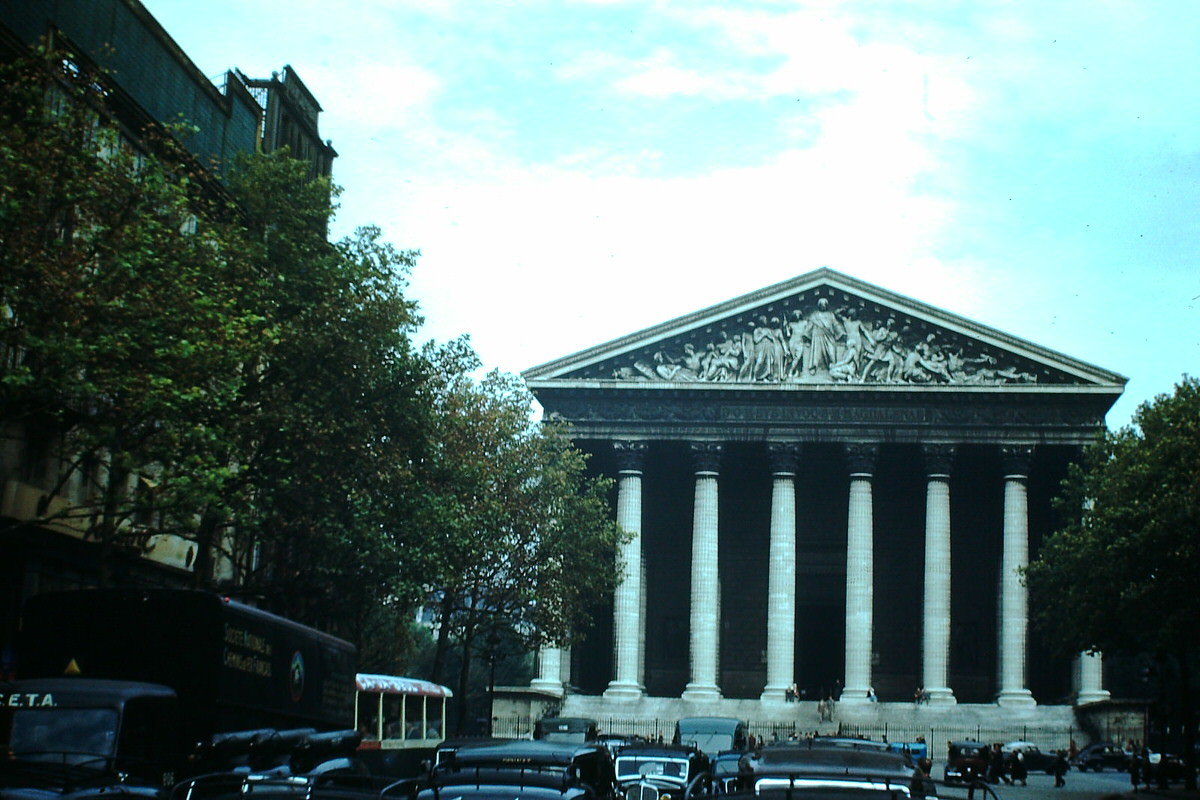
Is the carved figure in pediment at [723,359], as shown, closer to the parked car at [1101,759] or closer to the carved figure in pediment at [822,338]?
the carved figure in pediment at [822,338]

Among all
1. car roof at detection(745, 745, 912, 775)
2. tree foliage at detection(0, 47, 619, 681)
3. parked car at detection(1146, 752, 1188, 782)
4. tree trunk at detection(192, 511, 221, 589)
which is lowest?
parked car at detection(1146, 752, 1188, 782)

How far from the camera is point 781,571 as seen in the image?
70.4 m

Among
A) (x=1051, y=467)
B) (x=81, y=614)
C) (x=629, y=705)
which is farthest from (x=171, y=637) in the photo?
(x=1051, y=467)

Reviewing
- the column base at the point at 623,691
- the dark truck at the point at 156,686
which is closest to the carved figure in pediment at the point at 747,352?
the column base at the point at 623,691

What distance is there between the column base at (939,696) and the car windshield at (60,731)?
52392 millimetres

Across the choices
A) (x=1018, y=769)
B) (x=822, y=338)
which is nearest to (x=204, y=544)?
(x=1018, y=769)

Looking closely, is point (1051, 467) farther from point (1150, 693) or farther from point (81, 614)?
point (81, 614)

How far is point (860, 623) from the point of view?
2744 inches

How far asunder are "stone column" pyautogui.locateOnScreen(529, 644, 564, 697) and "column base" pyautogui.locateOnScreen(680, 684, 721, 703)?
17.5 feet

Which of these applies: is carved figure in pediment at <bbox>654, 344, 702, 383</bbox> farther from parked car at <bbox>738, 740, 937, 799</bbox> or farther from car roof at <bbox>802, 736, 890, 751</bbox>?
parked car at <bbox>738, 740, 937, 799</bbox>

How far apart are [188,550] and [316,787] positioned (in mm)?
39349

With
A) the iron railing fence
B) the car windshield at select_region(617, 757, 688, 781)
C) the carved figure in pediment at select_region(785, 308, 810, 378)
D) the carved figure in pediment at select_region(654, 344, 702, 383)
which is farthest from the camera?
the carved figure in pediment at select_region(654, 344, 702, 383)

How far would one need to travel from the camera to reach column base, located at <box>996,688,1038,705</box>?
223 ft

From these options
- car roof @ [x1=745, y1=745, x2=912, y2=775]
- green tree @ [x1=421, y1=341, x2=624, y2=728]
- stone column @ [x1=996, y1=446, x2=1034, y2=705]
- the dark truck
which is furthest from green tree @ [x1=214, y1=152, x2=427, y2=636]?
stone column @ [x1=996, y1=446, x2=1034, y2=705]
